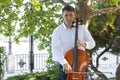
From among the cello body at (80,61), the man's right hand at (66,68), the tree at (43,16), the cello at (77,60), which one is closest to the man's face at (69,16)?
the cello at (77,60)

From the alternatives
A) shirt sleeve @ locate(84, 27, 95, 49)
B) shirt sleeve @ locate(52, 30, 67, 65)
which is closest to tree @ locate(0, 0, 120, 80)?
shirt sleeve @ locate(84, 27, 95, 49)

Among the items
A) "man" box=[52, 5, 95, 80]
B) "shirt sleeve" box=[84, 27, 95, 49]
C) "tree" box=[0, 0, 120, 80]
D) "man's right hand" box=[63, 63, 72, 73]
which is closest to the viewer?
"man's right hand" box=[63, 63, 72, 73]

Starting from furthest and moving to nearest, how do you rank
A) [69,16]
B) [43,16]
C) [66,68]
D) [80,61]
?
[43,16] → [80,61] → [69,16] → [66,68]

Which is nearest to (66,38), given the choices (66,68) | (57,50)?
(57,50)

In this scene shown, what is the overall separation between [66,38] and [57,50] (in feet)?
0.50

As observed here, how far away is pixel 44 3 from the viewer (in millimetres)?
5270

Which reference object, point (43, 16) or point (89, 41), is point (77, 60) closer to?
point (89, 41)

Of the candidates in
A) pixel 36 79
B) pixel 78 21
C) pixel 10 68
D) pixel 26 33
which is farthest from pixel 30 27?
pixel 10 68

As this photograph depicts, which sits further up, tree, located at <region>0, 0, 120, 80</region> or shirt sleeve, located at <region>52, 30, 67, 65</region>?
tree, located at <region>0, 0, 120, 80</region>

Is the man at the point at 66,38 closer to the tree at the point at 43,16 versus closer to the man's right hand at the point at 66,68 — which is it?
the man's right hand at the point at 66,68

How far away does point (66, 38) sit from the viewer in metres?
2.87

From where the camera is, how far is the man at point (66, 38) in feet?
9.11

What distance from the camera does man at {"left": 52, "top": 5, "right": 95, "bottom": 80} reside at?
278 centimetres

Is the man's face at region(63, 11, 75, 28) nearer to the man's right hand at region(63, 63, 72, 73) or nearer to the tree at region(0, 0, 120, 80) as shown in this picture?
the man's right hand at region(63, 63, 72, 73)
